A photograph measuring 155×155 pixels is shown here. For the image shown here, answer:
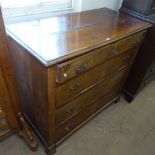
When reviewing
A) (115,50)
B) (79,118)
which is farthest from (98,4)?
(79,118)

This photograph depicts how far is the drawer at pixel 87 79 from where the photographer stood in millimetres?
999

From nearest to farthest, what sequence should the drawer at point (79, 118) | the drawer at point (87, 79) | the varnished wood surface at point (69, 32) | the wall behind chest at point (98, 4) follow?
the varnished wood surface at point (69, 32)
the drawer at point (87, 79)
the drawer at point (79, 118)
the wall behind chest at point (98, 4)

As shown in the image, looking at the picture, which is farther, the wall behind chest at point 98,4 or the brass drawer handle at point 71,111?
the wall behind chest at point 98,4

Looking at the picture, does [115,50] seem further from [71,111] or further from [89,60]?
[71,111]

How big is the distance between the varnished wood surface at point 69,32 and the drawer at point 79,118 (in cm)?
66

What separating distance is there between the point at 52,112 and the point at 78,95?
226mm

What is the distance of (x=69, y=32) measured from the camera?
1.05 m

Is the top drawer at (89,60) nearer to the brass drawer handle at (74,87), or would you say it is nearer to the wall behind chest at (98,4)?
the brass drawer handle at (74,87)

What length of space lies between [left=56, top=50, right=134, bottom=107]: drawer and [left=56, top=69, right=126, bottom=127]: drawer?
0.07 metres

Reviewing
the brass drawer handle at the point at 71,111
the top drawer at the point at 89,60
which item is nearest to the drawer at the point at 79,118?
the brass drawer handle at the point at 71,111

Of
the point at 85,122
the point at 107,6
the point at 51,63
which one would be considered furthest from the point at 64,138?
the point at 107,6

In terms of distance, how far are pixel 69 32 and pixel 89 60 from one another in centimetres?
24

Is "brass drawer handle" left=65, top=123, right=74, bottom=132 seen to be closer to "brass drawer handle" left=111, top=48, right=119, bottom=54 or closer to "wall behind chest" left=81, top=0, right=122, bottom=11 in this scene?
"brass drawer handle" left=111, top=48, right=119, bottom=54

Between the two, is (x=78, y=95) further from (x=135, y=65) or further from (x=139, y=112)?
(x=139, y=112)
